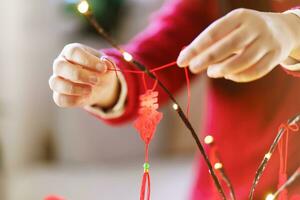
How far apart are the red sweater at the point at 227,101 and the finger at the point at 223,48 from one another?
53 millimetres

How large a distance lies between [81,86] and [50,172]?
44 centimetres

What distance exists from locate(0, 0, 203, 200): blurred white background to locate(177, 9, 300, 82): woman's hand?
0.41 meters

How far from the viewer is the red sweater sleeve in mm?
293

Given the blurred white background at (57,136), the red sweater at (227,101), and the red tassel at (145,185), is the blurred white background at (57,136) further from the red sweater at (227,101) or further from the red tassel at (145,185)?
the red tassel at (145,185)

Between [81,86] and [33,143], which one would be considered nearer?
[81,86]

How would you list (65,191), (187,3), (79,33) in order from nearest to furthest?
1. (187,3)
2. (65,191)
3. (79,33)

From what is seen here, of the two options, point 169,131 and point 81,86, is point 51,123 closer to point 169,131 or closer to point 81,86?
point 169,131

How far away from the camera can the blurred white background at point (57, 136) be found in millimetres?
649

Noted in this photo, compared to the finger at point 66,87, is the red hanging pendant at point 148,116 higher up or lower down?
lower down

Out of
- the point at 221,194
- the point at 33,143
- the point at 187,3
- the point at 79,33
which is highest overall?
the point at 79,33

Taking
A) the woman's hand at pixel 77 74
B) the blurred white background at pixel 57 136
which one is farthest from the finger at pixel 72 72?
the blurred white background at pixel 57 136

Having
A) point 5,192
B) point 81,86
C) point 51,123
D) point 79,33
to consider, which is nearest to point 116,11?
point 79,33

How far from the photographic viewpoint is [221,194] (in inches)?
8.8

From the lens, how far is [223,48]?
0.57ft
